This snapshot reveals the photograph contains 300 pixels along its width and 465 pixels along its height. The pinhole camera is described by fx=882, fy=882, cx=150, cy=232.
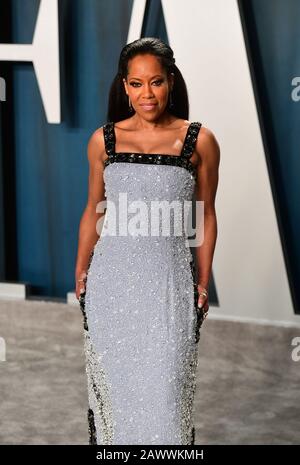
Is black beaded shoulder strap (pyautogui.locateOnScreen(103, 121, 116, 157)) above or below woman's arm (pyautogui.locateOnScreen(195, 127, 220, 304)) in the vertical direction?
above

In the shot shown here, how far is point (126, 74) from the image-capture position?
106 inches

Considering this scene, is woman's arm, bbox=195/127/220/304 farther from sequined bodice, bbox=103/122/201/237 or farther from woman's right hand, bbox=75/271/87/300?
woman's right hand, bbox=75/271/87/300

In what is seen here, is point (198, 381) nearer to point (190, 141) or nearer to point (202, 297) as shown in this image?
point (202, 297)

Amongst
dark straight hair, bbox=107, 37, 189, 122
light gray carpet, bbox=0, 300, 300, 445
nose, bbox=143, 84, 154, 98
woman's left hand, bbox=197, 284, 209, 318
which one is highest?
dark straight hair, bbox=107, 37, 189, 122

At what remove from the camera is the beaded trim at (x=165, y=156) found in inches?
106

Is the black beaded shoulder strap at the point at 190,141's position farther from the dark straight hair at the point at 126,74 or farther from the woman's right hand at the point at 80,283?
the woman's right hand at the point at 80,283

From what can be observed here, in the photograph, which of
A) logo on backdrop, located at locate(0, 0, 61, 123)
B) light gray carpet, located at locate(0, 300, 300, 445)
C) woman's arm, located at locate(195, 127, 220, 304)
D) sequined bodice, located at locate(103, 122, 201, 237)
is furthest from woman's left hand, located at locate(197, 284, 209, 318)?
logo on backdrop, located at locate(0, 0, 61, 123)

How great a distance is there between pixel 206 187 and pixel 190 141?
0.17 metres

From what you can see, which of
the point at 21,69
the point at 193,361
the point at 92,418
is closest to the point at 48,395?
the point at 92,418

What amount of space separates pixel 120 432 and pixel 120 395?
123mm

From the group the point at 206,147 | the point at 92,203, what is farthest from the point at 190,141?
the point at 92,203

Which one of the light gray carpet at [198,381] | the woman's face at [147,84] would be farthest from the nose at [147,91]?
the light gray carpet at [198,381]

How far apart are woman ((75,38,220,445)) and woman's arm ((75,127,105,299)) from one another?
4 centimetres

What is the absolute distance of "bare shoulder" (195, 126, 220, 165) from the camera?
9.00 feet
